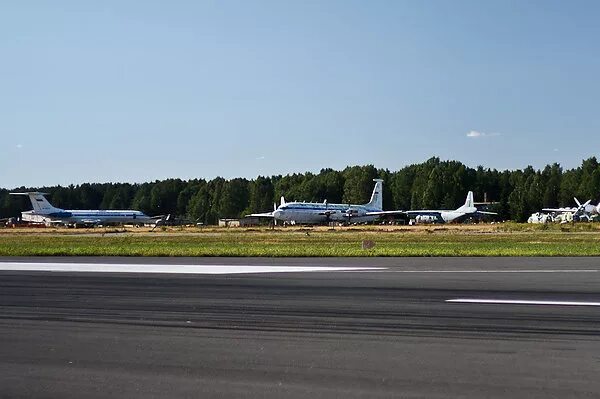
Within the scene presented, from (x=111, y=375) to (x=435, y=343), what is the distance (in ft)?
12.3

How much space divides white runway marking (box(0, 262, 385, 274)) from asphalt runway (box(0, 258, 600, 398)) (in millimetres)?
2988

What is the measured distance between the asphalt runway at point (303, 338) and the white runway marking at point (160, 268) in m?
2.99

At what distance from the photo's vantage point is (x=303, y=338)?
28.2 ft

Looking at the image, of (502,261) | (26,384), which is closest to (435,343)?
(26,384)

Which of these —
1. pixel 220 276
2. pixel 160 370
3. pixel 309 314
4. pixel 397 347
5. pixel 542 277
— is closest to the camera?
pixel 160 370

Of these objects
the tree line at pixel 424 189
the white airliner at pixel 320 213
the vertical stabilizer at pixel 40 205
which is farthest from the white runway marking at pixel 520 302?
the tree line at pixel 424 189

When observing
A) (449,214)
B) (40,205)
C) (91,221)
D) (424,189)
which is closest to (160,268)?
(91,221)

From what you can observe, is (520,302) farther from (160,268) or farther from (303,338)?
(160,268)

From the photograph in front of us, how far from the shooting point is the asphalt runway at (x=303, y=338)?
21.2 ft

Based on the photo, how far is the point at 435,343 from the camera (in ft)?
26.7

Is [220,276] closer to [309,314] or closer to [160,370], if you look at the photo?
[309,314]

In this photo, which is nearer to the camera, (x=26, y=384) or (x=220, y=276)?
(x=26, y=384)

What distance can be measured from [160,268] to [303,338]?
12.2 m

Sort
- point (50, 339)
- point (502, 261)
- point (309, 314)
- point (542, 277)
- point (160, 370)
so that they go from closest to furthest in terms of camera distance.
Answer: point (160, 370)
point (50, 339)
point (309, 314)
point (542, 277)
point (502, 261)
